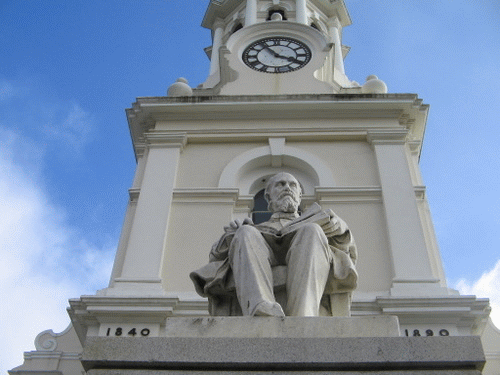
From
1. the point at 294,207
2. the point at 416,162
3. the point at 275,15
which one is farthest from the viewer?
the point at 275,15

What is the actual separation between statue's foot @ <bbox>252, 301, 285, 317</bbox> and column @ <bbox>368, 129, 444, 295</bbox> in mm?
7056

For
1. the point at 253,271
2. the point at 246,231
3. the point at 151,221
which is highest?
the point at 151,221

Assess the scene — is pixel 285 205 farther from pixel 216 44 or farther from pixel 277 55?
pixel 216 44

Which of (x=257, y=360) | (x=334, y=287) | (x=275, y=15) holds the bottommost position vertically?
(x=257, y=360)

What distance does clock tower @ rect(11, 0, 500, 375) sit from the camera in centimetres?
1158

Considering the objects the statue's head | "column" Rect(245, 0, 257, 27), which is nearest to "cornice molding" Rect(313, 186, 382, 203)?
the statue's head

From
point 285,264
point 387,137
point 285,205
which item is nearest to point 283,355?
point 285,264

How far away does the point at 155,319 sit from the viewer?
11.5 metres

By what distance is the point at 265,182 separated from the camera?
15305 millimetres

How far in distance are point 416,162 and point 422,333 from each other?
614 centimetres

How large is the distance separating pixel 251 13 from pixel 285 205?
718 inches

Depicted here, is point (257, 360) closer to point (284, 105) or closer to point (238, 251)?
point (238, 251)

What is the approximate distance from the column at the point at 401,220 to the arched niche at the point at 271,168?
4.12 feet

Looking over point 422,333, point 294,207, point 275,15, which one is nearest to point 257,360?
point 294,207
